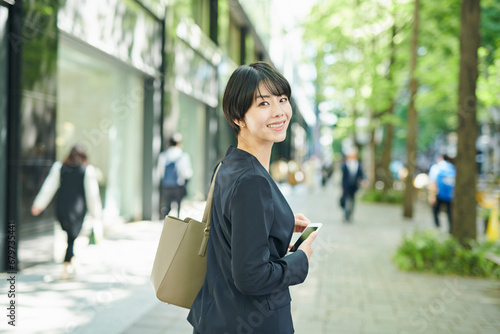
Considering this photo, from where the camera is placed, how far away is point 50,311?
4895 mm

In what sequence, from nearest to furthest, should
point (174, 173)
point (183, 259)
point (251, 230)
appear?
point (251, 230), point (183, 259), point (174, 173)

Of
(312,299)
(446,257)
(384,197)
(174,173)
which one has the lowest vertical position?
(312,299)

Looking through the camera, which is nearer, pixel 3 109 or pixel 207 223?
pixel 207 223

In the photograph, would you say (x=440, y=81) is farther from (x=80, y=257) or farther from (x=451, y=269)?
(x=80, y=257)

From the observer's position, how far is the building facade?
6.45 metres

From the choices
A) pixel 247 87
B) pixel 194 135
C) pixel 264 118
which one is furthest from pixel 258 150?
pixel 194 135

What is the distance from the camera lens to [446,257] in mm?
7387

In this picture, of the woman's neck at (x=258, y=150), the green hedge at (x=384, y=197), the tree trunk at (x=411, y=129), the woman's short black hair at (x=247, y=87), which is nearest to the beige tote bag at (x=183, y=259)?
the woman's neck at (x=258, y=150)

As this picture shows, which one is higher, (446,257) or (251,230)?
(251,230)

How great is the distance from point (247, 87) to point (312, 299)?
4.45m

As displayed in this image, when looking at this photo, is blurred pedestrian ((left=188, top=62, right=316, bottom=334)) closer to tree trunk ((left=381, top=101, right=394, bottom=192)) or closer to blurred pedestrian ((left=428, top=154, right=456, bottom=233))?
blurred pedestrian ((left=428, top=154, right=456, bottom=233))

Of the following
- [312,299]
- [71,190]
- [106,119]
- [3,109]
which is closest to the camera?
[312,299]

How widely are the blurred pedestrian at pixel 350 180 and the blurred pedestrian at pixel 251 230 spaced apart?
11.8m

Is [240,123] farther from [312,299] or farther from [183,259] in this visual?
[312,299]
